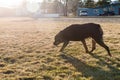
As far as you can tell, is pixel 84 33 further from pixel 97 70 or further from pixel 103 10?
pixel 103 10

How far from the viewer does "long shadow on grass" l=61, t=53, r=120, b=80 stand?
22.8ft

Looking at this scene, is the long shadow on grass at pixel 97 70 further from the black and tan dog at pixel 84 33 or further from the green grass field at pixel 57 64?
the black and tan dog at pixel 84 33

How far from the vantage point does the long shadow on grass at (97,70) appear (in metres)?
6.95

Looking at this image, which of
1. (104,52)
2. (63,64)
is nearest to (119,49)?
(104,52)

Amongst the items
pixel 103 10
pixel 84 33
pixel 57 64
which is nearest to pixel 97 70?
pixel 57 64

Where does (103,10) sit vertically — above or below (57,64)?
below

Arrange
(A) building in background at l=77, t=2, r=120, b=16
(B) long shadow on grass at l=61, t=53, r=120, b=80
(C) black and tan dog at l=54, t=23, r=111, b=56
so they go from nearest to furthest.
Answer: (B) long shadow on grass at l=61, t=53, r=120, b=80 → (C) black and tan dog at l=54, t=23, r=111, b=56 → (A) building in background at l=77, t=2, r=120, b=16

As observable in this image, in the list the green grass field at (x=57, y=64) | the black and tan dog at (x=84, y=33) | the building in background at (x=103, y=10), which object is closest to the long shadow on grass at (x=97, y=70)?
the green grass field at (x=57, y=64)

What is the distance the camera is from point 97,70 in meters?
7.59

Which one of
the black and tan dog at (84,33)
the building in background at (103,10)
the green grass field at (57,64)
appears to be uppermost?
the black and tan dog at (84,33)

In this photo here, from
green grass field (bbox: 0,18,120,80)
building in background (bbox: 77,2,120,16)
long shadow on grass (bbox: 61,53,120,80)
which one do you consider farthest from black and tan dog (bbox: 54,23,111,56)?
building in background (bbox: 77,2,120,16)

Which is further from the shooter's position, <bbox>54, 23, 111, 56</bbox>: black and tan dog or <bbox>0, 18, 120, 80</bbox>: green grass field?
<bbox>54, 23, 111, 56</bbox>: black and tan dog

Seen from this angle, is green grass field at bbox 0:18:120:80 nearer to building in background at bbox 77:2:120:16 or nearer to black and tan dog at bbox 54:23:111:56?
black and tan dog at bbox 54:23:111:56

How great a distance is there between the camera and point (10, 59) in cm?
919
